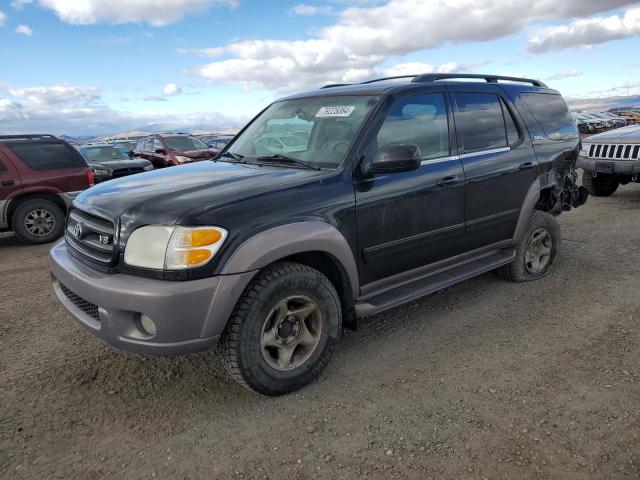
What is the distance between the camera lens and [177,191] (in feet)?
9.41

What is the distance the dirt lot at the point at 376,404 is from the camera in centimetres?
239

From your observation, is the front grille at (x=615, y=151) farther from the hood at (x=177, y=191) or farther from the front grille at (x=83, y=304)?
the front grille at (x=83, y=304)

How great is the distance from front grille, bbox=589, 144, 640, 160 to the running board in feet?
16.0

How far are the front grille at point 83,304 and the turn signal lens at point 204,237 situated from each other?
77 cm

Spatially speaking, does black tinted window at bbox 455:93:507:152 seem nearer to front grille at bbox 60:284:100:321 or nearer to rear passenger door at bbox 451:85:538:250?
rear passenger door at bbox 451:85:538:250

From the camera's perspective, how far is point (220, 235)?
2578 millimetres

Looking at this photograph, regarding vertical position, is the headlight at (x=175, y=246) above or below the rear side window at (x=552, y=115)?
below

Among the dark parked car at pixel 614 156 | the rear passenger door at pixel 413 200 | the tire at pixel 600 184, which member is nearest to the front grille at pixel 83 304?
the rear passenger door at pixel 413 200

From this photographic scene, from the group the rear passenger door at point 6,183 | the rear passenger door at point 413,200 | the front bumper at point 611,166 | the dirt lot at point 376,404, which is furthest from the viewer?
the front bumper at point 611,166

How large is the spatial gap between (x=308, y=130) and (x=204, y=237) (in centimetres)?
147

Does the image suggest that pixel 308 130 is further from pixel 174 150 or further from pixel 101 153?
pixel 101 153

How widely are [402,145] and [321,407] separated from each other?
1668 millimetres

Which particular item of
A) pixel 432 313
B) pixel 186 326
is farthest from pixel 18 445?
pixel 432 313

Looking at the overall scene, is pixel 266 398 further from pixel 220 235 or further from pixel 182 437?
pixel 220 235
